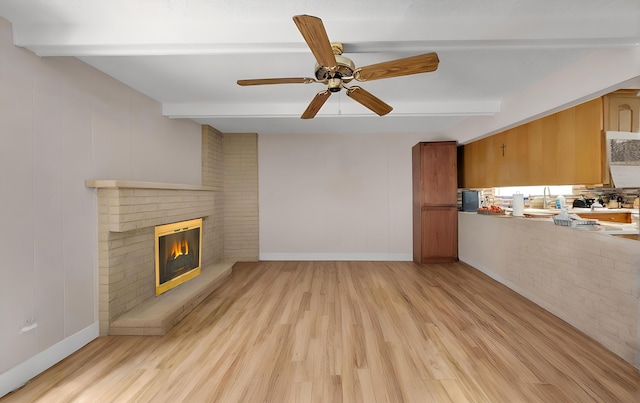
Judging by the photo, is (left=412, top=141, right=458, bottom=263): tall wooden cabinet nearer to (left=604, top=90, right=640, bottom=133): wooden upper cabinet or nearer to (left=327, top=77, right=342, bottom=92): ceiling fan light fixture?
(left=604, top=90, right=640, bottom=133): wooden upper cabinet

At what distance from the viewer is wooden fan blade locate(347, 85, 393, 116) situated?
2.23 meters

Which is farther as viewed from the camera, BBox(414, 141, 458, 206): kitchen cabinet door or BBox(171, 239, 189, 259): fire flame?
BBox(414, 141, 458, 206): kitchen cabinet door

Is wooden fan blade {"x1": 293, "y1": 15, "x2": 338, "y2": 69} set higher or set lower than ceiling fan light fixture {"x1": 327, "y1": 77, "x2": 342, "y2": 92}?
higher

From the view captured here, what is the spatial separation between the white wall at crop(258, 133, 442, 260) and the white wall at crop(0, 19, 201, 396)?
2951 millimetres

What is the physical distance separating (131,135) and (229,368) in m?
2.57

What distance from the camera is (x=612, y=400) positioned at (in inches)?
71.6

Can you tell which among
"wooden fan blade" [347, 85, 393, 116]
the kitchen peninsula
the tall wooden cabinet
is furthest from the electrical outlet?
the tall wooden cabinet

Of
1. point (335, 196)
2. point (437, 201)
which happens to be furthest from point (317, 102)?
point (437, 201)

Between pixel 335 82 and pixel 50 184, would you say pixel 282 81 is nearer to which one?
pixel 335 82

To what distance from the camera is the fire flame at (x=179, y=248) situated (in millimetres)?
3711

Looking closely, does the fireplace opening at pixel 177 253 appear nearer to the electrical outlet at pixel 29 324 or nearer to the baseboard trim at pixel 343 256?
the electrical outlet at pixel 29 324

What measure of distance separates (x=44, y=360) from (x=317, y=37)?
293 centimetres

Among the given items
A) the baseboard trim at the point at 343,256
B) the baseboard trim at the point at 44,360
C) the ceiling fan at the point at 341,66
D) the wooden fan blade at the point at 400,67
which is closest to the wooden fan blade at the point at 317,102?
the ceiling fan at the point at 341,66

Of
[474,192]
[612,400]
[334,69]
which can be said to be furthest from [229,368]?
[474,192]
